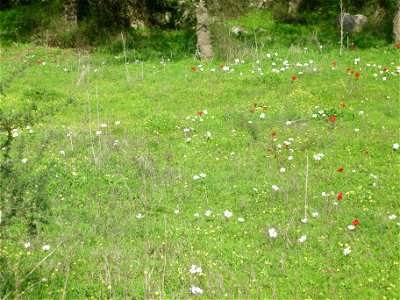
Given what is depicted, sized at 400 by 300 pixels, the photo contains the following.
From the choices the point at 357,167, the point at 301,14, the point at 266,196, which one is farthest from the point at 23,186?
the point at 301,14

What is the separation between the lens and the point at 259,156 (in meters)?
7.16

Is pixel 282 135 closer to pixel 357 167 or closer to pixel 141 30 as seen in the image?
pixel 357 167

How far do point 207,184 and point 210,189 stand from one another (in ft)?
0.38

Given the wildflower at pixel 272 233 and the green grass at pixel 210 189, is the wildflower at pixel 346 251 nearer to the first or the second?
the green grass at pixel 210 189

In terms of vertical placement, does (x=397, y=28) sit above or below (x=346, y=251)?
above

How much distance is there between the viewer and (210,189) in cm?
630

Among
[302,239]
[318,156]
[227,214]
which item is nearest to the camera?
[302,239]

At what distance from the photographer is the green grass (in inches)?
179

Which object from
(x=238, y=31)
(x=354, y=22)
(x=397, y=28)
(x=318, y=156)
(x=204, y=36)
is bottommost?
(x=238, y=31)

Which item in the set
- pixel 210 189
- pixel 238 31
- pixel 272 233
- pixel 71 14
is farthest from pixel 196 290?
pixel 71 14

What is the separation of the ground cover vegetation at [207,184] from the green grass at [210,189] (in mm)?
23

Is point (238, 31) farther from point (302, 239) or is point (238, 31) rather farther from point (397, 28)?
point (302, 239)

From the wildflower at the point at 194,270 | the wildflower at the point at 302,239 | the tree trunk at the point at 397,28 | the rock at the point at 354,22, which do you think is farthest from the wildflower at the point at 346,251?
the rock at the point at 354,22

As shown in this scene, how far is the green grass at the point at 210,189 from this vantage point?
4543mm
